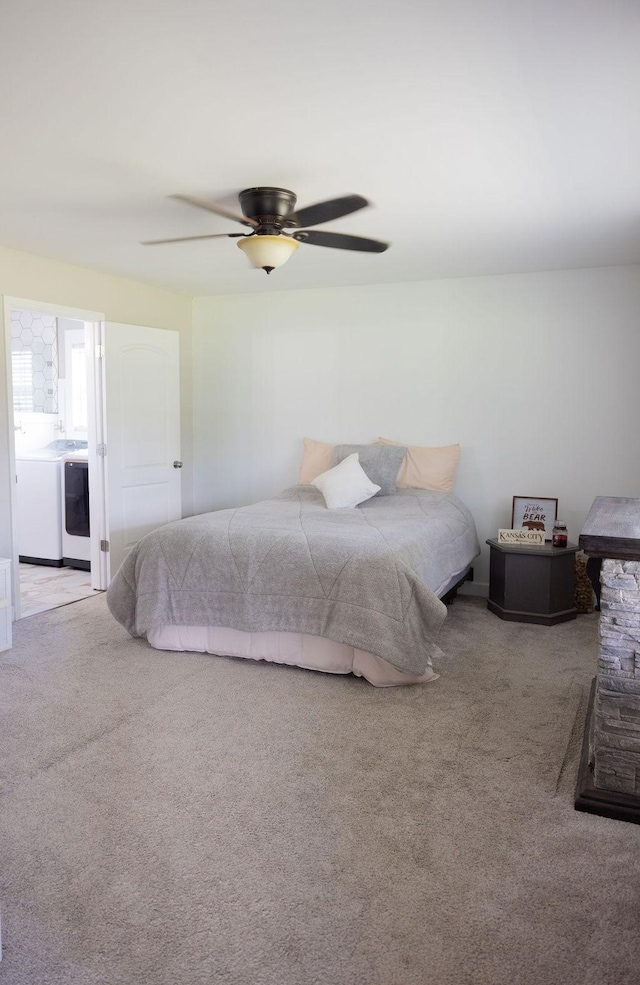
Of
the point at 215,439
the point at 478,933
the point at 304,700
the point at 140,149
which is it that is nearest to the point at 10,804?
the point at 304,700

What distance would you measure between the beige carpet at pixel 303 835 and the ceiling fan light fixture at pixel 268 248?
2013 mm

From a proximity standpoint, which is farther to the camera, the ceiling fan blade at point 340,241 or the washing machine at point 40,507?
the washing machine at point 40,507

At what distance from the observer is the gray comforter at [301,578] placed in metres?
3.34

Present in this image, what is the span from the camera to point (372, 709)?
3.18 meters

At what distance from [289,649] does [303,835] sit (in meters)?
1.46

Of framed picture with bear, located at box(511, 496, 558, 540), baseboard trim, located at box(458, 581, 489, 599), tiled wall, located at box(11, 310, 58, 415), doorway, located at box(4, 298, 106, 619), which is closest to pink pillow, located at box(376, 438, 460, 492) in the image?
framed picture with bear, located at box(511, 496, 558, 540)

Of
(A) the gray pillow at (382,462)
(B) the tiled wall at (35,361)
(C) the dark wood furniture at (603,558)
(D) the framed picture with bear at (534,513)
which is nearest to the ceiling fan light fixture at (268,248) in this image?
(C) the dark wood furniture at (603,558)

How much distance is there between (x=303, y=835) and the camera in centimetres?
221

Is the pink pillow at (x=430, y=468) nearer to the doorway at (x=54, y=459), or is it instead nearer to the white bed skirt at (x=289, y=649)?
the white bed skirt at (x=289, y=649)

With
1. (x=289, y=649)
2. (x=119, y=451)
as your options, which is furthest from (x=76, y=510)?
(x=289, y=649)

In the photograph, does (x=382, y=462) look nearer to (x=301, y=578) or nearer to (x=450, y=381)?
(x=450, y=381)

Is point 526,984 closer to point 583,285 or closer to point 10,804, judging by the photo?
point 10,804

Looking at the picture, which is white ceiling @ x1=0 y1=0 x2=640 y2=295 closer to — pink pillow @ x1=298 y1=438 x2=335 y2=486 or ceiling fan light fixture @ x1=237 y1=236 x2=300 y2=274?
ceiling fan light fixture @ x1=237 y1=236 x2=300 y2=274

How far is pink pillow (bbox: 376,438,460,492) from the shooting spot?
5.12 m
